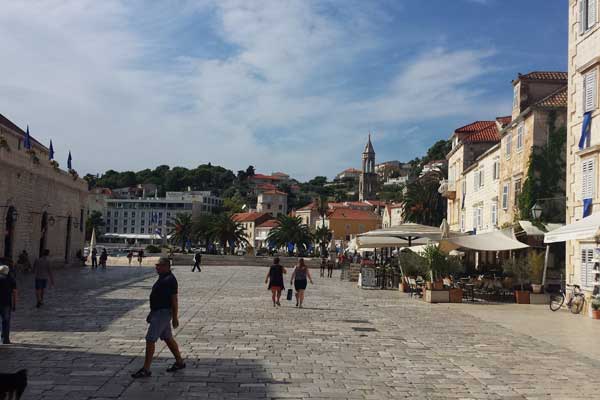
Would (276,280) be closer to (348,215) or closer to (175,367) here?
(175,367)

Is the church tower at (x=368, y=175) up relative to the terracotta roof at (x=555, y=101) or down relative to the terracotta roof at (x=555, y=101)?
up

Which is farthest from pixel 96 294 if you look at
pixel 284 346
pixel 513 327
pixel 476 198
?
pixel 476 198

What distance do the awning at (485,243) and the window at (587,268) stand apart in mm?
2415

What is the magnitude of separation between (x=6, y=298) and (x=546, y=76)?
2761cm

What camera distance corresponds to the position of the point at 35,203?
34500 millimetres

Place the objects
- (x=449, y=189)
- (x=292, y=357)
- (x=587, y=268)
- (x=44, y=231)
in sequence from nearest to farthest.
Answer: (x=292, y=357) < (x=587, y=268) < (x=44, y=231) < (x=449, y=189)

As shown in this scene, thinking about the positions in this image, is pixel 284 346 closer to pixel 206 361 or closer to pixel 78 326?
pixel 206 361

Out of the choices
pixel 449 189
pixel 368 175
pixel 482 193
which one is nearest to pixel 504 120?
pixel 482 193

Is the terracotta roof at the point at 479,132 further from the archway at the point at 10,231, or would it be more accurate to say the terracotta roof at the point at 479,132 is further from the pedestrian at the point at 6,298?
the pedestrian at the point at 6,298

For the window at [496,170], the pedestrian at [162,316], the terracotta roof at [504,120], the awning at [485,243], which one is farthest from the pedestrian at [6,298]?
the terracotta roof at [504,120]

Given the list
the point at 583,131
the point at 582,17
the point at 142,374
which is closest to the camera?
the point at 142,374

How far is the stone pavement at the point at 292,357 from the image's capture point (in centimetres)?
780

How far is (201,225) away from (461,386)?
269 feet

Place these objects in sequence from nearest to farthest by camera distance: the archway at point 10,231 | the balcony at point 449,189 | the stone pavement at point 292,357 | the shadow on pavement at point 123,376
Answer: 1. the shadow on pavement at point 123,376
2. the stone pavement at point 292,357
3. the archway at point 10,231
4. the balcony at point 449,189
